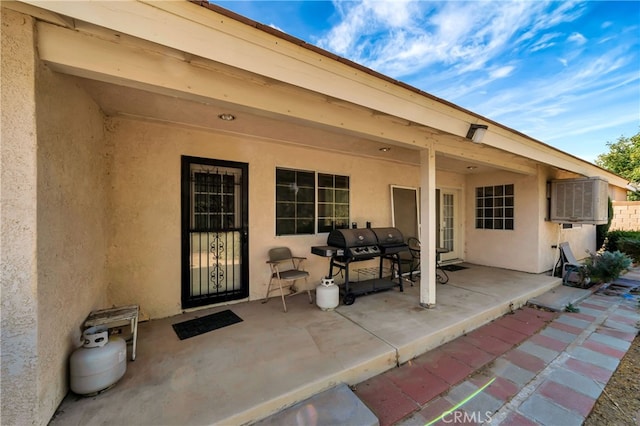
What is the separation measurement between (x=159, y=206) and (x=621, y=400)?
5.45 metres

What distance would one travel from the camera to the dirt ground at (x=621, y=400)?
195cm

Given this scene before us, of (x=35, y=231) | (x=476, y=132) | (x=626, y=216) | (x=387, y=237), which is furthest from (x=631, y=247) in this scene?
(x=35, y=231)

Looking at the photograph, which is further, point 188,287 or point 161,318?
point 188,287

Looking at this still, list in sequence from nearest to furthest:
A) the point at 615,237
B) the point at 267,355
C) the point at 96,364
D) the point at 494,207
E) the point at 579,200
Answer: the point at 96,364, the point at 267,355, the point at 579,200, the point at 494,207, the point at 615,237

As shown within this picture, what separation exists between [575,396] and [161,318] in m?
4.70

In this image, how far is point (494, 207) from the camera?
6.82m

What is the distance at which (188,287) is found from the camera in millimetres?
3641

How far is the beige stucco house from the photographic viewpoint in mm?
1521

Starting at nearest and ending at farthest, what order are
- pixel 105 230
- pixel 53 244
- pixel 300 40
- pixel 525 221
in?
1. pixel 53 244
2. pixel 300 40
3. pixel 105 230
4. pixel 525 221

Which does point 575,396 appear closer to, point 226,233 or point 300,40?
point 300,40

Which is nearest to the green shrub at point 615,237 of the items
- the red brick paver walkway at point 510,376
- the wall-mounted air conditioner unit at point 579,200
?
the wall-mounted air conditioner unit at point 579,200

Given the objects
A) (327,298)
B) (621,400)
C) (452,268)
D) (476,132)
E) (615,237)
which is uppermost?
(476,132)

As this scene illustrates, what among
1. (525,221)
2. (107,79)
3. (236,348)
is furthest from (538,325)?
(107,79)

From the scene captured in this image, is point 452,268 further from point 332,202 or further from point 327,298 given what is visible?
point 327,298
